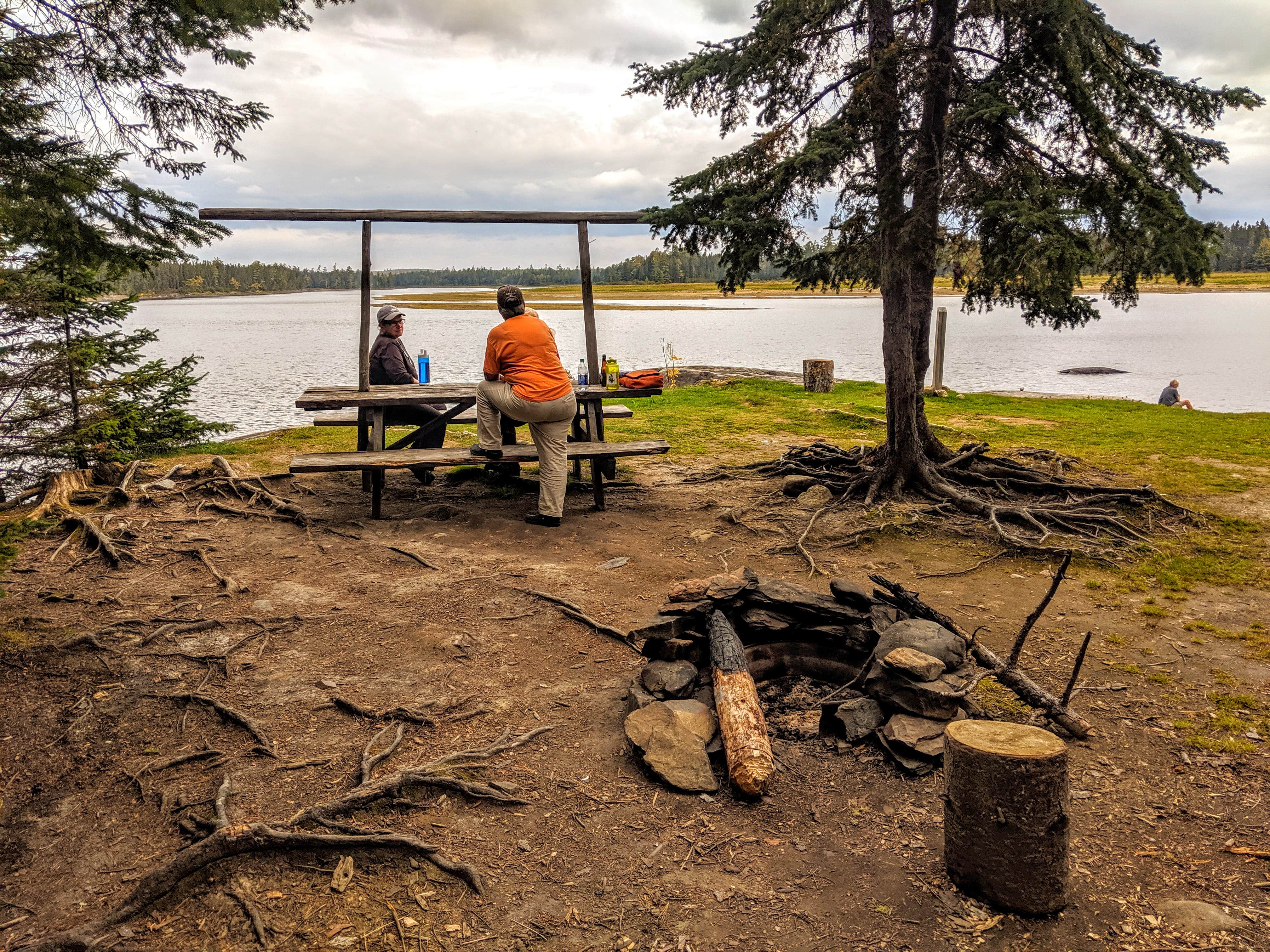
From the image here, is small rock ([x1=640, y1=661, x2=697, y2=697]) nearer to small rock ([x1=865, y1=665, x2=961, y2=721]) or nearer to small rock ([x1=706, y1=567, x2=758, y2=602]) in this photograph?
small rock ([x1=706, y1=567, x2=758, y2=602])

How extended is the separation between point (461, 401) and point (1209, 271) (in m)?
6.34

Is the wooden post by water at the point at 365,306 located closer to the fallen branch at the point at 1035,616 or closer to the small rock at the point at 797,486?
the small rock at the point at 797,486

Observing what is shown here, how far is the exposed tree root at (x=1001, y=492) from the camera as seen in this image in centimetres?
660

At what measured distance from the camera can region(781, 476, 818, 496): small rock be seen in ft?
26.6

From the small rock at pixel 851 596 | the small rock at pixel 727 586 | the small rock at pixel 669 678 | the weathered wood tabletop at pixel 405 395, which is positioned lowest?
the small rock at pixel 669 678

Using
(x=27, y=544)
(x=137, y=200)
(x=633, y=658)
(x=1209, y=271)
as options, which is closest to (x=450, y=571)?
(x=633, y=658)

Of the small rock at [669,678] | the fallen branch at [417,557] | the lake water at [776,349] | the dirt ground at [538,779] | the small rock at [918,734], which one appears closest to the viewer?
the dirt ground at [538,779]

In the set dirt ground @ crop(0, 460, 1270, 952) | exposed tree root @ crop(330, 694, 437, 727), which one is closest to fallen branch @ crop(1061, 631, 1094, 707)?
dirt ground @ crop(0, 460, 1270, 952)

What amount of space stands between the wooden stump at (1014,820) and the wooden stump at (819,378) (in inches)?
546

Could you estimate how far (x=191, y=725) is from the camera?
373 centimetres

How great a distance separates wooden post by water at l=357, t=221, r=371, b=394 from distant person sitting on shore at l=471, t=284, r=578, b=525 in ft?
4.41

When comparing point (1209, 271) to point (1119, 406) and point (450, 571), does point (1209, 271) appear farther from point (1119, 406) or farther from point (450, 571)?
point (1119, 406)

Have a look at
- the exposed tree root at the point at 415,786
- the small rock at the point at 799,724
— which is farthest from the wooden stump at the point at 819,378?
the exposed tree root at the point at 415,786

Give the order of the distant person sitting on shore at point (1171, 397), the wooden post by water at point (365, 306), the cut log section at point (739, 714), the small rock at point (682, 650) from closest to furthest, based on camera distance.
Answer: the cut log section at point (739, 714), the small rock at point (682, 650), the wooden post by water at point (365, 306), the distant person sitting on shore at point (1171, 397)
